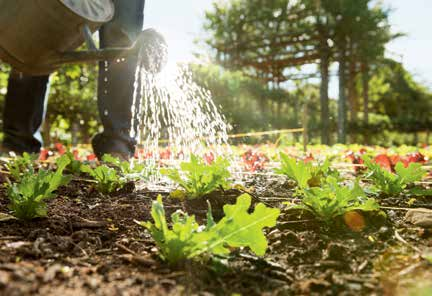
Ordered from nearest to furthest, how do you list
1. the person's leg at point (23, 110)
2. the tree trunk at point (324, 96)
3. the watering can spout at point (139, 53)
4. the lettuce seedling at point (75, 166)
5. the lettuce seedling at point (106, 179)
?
the lettuce seedling at point (106, 179) → the watering can spout at point (139, 53) → the lettuce seedling at point (75, 166) → the person's leg at point (23, 110) → the tree trunk at point (324, 96)

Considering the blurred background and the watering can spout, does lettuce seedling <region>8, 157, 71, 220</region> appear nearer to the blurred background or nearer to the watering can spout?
the watering can spout

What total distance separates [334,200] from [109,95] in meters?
2.66

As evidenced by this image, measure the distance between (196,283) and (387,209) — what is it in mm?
1023

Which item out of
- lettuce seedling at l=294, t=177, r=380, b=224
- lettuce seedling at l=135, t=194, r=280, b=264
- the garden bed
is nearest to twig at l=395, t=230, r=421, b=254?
the garden bed

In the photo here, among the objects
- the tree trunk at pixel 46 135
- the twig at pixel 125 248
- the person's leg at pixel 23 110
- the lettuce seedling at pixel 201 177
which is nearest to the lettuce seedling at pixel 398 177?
the lettuce seedling at pixel 201 177

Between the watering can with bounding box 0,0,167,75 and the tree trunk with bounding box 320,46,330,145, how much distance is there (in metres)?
15.8

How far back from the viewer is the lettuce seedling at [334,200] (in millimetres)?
1307

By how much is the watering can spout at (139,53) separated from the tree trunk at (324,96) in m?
15.5

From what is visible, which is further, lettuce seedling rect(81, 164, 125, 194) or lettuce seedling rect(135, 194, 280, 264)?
lettuce seedling rect(81, 164, 125, 194)

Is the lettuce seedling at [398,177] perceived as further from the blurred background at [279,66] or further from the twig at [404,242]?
the blurred background at [279,66]

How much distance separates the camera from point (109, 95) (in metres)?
3.52

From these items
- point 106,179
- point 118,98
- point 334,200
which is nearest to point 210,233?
point 334,200

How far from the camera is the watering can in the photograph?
2.29 meters

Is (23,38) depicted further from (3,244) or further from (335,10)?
(335,10)
